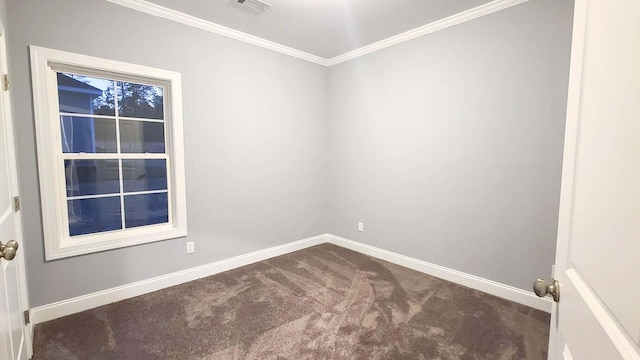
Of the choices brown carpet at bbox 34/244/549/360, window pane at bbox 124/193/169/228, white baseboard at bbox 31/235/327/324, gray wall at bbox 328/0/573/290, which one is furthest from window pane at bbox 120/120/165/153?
gray wall at bbox 328/0/573/290

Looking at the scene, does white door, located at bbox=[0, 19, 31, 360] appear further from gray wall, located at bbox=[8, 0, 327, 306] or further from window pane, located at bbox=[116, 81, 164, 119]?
window pane, located at bbox=[116, 81, 164, 119]

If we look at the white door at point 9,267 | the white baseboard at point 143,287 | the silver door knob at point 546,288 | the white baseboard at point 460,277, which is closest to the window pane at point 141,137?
the white door at point 9,267

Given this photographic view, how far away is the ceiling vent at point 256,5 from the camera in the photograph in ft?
8.02

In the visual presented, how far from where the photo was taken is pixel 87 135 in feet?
7.83

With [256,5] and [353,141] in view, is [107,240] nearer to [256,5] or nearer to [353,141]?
[256,5]

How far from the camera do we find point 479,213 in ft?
8.75

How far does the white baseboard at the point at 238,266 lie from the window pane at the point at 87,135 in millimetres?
1243

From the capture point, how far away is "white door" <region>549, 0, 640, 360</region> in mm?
474

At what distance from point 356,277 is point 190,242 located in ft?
5.86

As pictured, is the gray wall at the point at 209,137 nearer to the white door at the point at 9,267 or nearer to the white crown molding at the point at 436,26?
the white door at the point at 9,267

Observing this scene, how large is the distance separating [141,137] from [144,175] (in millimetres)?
368

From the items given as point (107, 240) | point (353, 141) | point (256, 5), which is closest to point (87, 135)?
point (107, 240)

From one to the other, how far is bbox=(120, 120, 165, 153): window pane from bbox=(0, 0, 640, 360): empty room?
17mm

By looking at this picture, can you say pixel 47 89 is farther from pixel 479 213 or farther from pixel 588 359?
pixel 479 213
